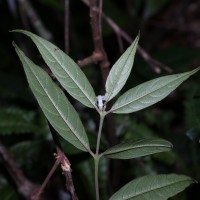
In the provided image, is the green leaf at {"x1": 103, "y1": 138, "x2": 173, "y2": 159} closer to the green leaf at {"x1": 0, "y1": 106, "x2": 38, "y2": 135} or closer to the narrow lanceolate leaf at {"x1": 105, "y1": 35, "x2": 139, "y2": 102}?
the narrow lanceolate leaf at {"x1": 105, "y1": 35, "x2": 139, "y2": 102}

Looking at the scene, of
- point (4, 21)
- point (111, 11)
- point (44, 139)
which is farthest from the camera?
point (4, 21)

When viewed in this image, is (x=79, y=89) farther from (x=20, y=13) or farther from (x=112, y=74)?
(x=20, y=13)

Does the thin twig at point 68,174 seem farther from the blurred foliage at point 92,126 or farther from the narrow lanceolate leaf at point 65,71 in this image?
the blurred foliage at point 92,126

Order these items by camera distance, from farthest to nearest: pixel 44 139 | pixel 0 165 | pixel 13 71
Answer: pixel 13 71, pixel 44 139, pixel 0 165

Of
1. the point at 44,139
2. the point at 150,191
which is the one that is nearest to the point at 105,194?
the point at 44,139

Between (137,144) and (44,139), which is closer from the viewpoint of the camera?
(137,144)

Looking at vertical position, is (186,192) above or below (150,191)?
below
